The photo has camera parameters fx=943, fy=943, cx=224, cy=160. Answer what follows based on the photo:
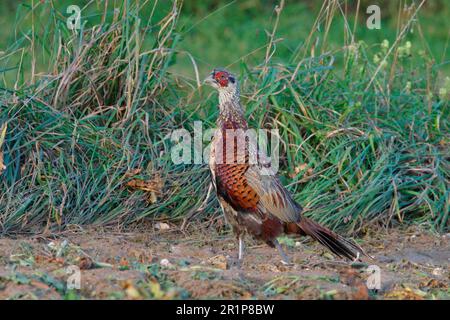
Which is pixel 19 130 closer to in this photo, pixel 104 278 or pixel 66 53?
pixel 66 53

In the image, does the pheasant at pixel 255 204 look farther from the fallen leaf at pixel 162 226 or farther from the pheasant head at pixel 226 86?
the fallen leaf at pixel 162 226

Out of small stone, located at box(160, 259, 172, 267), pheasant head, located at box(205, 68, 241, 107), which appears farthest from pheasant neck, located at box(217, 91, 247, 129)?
small stone, located at box(160, 259, 172, 267)

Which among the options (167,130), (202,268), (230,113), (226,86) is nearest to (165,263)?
(202,268)

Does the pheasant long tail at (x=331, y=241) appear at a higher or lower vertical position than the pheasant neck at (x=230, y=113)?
lower

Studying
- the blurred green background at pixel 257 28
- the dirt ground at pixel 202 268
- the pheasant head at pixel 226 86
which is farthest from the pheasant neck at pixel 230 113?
the blurred green background at pixel 257 28

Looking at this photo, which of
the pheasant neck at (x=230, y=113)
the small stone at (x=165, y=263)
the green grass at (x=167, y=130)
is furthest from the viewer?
the green grass at (x=167, y=130)

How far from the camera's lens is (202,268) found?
16.4 ft

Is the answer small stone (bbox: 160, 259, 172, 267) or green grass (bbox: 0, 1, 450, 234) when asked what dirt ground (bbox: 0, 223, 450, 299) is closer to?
small stone (bbox: 160, 259, 172, 267)

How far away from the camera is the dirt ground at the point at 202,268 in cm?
459

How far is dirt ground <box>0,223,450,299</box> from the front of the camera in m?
4.59

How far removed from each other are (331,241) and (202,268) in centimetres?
90

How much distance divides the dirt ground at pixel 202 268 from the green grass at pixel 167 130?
22 cm

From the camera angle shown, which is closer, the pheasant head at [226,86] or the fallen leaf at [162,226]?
the pheasant head at [226,86]
